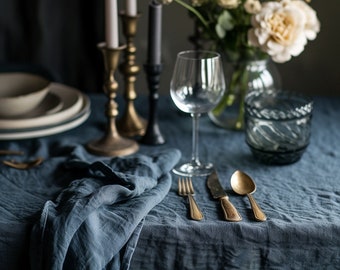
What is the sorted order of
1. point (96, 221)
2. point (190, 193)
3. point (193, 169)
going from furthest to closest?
point (193, 169) → point (190, 193) → point (96, 221)

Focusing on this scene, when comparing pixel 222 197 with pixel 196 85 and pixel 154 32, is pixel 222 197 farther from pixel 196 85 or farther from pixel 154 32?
pixel 154 32

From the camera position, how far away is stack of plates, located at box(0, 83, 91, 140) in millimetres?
1336

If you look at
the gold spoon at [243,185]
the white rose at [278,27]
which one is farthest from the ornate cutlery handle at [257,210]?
the white rose at [278,27]

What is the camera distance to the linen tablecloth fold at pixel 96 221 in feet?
3.20

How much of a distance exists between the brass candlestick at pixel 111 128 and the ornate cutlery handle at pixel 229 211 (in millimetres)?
302

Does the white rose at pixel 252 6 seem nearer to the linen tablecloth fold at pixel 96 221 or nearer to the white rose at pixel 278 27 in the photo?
the white rose at pixel 278 27

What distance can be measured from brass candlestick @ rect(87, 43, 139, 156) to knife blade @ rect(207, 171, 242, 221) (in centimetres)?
22

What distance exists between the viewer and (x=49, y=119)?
1.36 meters

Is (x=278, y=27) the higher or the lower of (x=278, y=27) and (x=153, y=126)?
the higher

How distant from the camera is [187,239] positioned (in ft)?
3.34

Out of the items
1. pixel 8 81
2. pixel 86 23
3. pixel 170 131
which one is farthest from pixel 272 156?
pixel 86 23

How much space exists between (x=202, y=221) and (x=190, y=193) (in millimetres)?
108

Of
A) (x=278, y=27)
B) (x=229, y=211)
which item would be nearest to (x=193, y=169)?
(x=229, y=211)

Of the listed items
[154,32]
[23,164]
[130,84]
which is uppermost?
[154,32]
